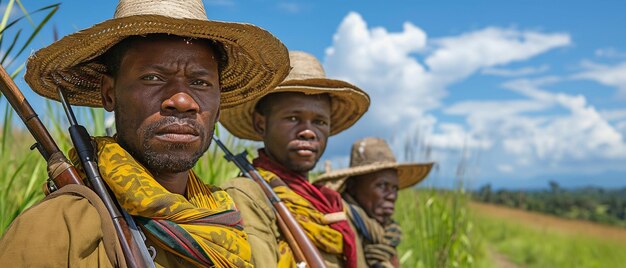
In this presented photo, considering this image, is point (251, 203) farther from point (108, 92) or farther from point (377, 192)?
point (377, 192)

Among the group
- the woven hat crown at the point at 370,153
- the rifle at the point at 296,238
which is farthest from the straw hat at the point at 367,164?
the rifle at the point at 296,238

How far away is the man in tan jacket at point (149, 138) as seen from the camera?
5.66 feet

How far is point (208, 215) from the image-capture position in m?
2.05

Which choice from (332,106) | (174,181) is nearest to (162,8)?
(174,181)

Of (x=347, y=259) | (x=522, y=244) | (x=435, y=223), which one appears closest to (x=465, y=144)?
(x=435, y=223)

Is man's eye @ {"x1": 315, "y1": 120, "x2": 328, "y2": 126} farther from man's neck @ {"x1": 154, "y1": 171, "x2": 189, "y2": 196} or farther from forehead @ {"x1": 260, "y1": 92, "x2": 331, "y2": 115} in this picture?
man's neck @ {"x1": 154, "y1": 171, "x2": 189, "y2": 196}

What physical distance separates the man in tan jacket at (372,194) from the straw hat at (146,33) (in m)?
1.60

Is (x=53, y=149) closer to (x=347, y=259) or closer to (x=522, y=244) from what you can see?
(x=347, y=259)

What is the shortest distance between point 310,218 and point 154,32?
1.46 m

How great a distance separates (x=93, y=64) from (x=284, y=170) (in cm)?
127

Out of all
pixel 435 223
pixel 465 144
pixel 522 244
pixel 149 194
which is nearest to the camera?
pixel 149 194

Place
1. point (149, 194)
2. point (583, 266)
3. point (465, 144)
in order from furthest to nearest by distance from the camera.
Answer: point (583, 266) → point (465, 144) → point (149, 194)

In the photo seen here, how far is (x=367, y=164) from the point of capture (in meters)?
4.48

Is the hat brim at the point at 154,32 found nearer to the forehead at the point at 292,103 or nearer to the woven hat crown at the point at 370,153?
the forehead at the point at 292,103
